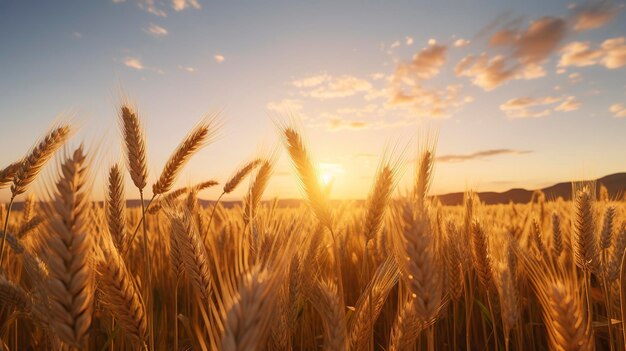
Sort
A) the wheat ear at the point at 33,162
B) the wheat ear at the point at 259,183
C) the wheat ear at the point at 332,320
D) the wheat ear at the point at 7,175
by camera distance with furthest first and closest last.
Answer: the wheat ear at the point at 259,183 → the wheat ear at the point at 7,175 → the wheat ear at the point at 33,162 → the wheat ear at the point at 332,320

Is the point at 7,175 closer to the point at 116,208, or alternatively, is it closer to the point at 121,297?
the point at 116,208

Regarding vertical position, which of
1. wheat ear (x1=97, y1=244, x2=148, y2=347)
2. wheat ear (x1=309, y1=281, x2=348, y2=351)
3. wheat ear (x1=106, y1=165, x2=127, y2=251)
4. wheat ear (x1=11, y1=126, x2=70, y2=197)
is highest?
wheat ear (x1=11, y1=126, x2=70, y2=197)

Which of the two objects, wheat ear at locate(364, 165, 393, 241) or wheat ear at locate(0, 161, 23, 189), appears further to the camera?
wheat ear at locate(0, 161, 23, 189)

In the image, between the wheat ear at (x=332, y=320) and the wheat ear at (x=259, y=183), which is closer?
the wheat ear at (x=332, y=320)

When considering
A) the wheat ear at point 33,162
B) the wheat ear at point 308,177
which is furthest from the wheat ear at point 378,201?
the wheat ear at point 33,162

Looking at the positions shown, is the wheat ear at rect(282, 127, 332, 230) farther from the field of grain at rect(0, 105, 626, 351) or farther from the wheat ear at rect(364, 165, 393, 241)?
the wheat ear at rect(364, 165, 393, 241)

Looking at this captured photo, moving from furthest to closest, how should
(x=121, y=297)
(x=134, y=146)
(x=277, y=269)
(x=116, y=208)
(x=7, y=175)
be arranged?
(x=7, y=175) < (x=134, y=146) < (x=116, y=208) < (x=121, y=297) < (x=277, y=269)

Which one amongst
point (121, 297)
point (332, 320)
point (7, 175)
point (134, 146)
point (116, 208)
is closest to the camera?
point (121, 297)

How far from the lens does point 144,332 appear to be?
1.44m

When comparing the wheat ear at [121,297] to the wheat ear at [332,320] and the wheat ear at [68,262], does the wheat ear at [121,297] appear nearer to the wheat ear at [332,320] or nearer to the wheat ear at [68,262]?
the wheat ear at [68,262]

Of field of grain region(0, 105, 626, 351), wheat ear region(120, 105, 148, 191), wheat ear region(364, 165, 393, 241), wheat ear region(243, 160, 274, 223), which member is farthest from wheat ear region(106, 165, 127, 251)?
wheat ear region(364, 165, 393, 241)

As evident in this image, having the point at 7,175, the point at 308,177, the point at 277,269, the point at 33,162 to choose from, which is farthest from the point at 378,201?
the point at 7,175

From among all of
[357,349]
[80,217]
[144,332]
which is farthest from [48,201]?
[357,349]

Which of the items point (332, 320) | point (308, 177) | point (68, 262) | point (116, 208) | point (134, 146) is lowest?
point (332, 320)
